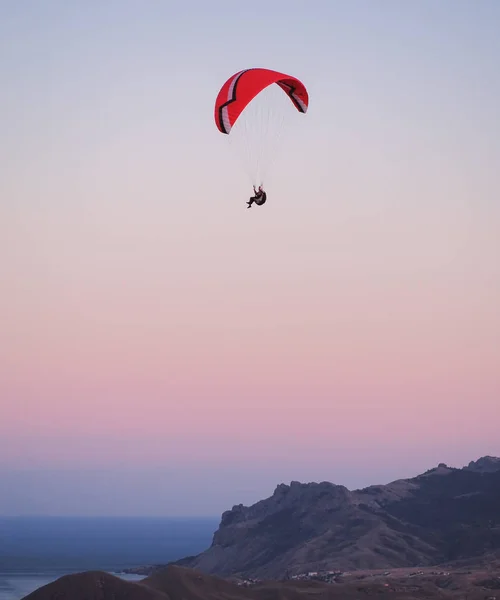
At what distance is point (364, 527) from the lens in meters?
122

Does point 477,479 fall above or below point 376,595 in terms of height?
above

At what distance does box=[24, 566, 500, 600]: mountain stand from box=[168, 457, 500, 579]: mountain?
2707cm

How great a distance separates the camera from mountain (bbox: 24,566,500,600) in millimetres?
64500

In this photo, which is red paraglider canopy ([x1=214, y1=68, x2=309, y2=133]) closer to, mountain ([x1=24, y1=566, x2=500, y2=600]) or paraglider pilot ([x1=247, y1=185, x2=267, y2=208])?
paraglider pilot ([x1=247, y1=185, x2=267, y2=208])

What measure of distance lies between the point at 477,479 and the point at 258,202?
11003 cm

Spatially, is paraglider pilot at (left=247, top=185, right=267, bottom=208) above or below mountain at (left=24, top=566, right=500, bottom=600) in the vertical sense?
above

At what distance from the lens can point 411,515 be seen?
133875mm

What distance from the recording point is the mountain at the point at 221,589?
64.5 m

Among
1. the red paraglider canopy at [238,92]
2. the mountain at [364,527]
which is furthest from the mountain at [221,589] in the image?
the red paraglider canopy at [238,92]

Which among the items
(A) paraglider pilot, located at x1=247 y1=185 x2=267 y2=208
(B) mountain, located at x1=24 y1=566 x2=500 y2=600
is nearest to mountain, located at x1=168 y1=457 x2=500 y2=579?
(B) mountain, located at x1=24 y1=566 x2=500 y2=600

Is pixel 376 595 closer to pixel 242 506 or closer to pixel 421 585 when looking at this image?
pixel 421 585

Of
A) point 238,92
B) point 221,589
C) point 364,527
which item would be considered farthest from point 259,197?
point 364,527

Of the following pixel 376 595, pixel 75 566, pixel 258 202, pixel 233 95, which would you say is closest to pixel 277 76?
pixel 233 95

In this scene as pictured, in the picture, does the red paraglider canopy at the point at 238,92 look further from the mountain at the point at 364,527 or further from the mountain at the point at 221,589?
the mountain at the point at 364,527
